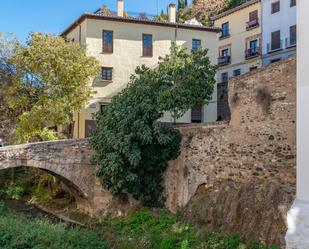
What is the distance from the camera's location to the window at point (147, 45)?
26.5 metres

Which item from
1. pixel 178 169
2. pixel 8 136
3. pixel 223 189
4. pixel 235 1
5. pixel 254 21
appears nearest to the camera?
pixel 223 189

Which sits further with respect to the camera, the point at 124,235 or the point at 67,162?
the point at 67,162

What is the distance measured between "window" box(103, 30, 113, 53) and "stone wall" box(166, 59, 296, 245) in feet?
36.4

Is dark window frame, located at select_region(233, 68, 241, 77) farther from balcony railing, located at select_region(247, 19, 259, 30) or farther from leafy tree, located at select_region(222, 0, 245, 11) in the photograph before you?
leafy tree, located at select_region(222, 0, 245, 11)

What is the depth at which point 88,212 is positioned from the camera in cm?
2020

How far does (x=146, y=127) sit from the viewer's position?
16547mm

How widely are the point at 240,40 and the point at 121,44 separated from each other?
1137cm

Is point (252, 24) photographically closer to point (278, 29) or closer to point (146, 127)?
point (278, 29)

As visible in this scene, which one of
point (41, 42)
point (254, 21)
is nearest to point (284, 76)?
point (41, 42)

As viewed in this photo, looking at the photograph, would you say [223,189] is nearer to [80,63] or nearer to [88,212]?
[88,212]

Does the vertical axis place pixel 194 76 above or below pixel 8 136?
above

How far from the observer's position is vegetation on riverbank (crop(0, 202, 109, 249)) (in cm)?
1334

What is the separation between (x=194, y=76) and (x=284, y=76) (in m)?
6.10

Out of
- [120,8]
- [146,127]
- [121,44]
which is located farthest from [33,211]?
[120,8]
